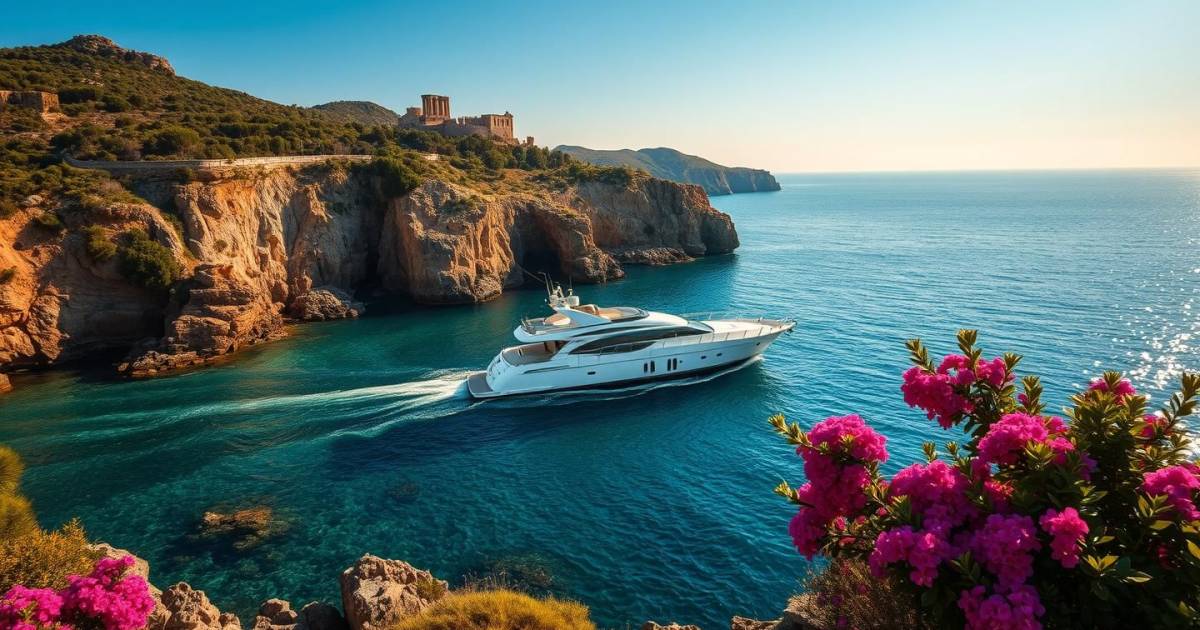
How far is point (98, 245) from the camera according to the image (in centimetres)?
3738

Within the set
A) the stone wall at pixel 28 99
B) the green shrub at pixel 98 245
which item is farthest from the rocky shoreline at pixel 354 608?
the stone wall at pixel 28 99

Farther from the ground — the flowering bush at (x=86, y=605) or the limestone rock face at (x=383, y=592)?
the flowering bush at (x=86, y=605)

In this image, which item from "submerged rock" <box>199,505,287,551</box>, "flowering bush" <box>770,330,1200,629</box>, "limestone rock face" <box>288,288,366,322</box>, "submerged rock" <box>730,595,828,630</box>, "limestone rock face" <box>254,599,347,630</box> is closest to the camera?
"flowering bush" <box>770,330,1200,629</box>

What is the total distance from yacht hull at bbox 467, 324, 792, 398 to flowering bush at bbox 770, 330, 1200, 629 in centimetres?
2467

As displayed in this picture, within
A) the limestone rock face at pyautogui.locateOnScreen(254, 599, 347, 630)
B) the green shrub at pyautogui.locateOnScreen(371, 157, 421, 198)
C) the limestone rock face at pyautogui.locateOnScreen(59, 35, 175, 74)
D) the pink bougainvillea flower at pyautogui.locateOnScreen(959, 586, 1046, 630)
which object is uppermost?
the limestone rock face at pyautogui.locateOnScreen(59, 35, 175, 74)

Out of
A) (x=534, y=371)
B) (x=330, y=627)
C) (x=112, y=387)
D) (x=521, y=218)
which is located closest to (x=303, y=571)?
(x=330, y=627)

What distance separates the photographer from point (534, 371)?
31.1m

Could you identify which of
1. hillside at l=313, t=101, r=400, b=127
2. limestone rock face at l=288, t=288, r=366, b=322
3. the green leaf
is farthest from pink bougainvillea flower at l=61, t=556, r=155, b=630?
Result: hillside at l=313, t=101, r=400, b=127

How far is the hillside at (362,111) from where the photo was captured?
138 metres

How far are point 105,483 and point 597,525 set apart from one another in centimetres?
1827

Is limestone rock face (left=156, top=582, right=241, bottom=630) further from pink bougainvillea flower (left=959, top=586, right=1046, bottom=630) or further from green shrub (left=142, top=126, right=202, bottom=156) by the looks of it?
green shrub (left=142, top=126, right=202, bottom=156)

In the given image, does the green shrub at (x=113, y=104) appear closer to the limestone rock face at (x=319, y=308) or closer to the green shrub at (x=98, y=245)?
the green shrub at (x=98, y=245)

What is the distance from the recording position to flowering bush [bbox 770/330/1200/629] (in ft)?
18.0

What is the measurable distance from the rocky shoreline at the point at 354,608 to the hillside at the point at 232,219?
26.4 meters
